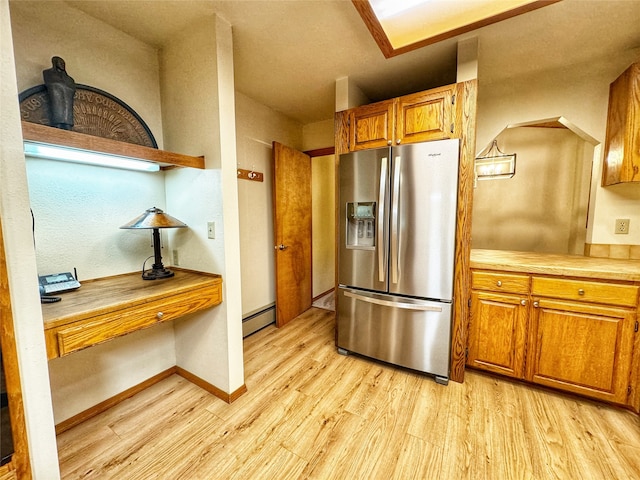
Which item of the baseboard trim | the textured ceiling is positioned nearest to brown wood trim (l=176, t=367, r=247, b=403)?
the baseboard trim

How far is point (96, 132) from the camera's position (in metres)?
1.56

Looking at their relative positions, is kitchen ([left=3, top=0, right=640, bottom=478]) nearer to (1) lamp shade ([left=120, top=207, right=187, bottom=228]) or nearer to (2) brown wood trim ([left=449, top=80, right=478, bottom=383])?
(1) lamp shade ([left=120, top=207, right=187, bottom=228])

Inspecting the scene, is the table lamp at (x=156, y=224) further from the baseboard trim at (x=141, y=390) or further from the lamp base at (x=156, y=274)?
the baseboard trim at (x=141, y=390)

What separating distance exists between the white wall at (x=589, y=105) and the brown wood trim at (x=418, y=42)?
54 centimetres

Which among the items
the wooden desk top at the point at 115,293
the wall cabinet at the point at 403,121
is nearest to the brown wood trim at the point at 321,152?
the wall cabinet at the point at 403,121

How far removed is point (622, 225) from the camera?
76.8 inches

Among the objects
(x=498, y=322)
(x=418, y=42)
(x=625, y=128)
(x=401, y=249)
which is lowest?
(x=498, y=322)

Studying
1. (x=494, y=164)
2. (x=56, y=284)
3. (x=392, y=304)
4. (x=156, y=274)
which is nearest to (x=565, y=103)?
(x=494, y=164)

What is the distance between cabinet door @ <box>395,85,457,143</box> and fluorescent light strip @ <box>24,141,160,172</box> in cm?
183

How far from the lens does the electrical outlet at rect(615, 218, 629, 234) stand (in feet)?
6.36

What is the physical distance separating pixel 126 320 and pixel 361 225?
1680 millimetres

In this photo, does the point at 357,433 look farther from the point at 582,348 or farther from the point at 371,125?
the point at 371,125

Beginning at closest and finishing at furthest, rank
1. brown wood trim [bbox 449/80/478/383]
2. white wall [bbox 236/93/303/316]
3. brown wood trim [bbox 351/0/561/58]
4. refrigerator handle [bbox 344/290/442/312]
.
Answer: brown wood trim [bbox 351/0/561/58] < brown wood trim [bbox 449/80/478/383] < refrigerator handle [bbox 344/290/442/312] < white wall [bbox 236/93/303/316]

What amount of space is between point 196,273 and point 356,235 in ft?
4.24
